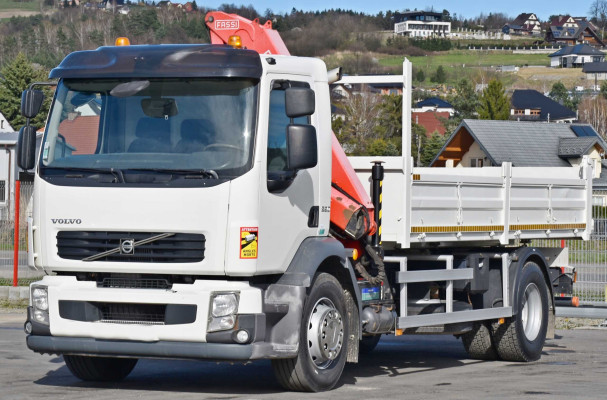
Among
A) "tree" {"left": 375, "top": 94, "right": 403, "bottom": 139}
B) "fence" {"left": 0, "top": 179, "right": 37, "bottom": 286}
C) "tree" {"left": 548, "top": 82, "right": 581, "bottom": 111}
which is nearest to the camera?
"tree" {"left": 375, "top": 94, "right": 403, "bottom": 139}

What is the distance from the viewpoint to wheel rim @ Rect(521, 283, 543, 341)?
13711 mm

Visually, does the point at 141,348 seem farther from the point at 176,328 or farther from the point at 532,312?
the point at 532,312

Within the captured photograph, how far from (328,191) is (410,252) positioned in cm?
199

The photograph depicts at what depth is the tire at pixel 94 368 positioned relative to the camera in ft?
36.1

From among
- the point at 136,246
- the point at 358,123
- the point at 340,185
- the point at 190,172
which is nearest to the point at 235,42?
the point at 190,172

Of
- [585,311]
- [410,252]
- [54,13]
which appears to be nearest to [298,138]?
[410,252]

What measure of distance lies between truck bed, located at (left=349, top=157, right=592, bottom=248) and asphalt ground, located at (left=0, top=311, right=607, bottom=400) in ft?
4.67

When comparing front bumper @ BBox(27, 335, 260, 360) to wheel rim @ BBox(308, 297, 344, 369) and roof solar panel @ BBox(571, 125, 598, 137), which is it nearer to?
wheel rim @ BBox(308, 297, 344, 369)

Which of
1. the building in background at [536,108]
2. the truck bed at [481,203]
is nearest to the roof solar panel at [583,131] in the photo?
the building in background at [536,108]

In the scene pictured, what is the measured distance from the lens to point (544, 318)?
14.0 m

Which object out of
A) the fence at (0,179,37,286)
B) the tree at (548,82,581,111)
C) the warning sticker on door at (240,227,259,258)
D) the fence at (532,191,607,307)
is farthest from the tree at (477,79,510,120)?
the warning sticker on door at (240,227,259,258)

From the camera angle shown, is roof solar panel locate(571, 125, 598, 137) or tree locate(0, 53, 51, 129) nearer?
roof solar panel locate(571, 125, 598, 137)

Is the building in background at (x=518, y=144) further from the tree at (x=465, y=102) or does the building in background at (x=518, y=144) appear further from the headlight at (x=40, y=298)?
the headlight at (x=40, y=298)

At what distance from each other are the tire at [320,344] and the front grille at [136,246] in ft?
3.81
